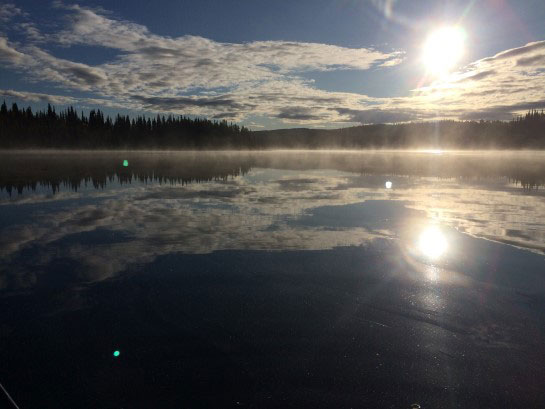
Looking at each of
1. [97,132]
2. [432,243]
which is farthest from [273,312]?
[97,132]

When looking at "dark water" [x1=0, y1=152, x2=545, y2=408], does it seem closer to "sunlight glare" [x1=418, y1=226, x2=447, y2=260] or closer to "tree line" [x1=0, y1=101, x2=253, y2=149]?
"sunlight glare" [x1=418, y1=226, x2=447, y2=260]

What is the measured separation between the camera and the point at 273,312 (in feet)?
23.7

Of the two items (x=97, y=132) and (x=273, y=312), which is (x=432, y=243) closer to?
(x=273, y=312)

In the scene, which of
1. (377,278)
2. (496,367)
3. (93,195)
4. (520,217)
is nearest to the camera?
(496,367)

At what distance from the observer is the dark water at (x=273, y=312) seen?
5.07m

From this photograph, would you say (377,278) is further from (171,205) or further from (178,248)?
(171,205)

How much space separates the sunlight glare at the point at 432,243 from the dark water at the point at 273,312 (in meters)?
0.09

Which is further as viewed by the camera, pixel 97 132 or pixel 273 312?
pixel 97 132

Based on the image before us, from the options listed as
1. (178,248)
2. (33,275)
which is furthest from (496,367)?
(33,275)

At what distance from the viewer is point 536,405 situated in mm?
4777

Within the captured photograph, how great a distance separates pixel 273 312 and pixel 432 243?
22.2ft

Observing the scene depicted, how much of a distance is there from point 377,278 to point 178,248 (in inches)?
219

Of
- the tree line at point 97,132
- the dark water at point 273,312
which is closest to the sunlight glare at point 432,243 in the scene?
the dark water at point 273,312

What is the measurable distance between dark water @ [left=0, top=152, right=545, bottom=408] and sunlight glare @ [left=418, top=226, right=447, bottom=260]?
0.29 feet
